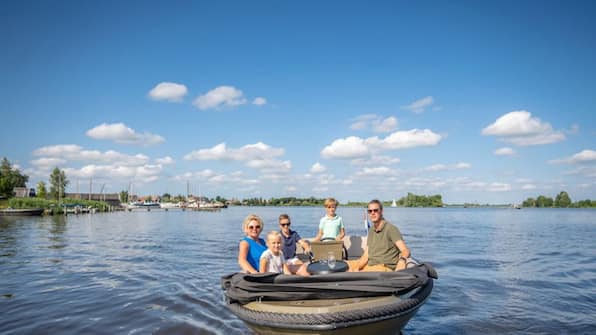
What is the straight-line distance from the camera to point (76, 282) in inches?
372

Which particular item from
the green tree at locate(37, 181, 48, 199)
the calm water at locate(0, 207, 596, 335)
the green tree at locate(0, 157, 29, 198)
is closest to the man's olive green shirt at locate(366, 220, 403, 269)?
the calm water at locate(0, 207, 596, 335)

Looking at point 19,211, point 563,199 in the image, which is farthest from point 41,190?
point 563,199

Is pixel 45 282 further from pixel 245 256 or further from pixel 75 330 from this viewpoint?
pixel 245 256

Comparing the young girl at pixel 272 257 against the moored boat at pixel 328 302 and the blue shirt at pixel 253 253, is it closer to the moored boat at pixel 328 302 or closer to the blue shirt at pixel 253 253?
the blue shirt at pixel 253 253

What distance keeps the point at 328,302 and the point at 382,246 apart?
6.47ft

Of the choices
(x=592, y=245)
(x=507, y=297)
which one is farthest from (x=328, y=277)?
(x=592, y=245)

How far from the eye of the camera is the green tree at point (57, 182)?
77.1 meters

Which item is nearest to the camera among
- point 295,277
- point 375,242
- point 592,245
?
point 295,277

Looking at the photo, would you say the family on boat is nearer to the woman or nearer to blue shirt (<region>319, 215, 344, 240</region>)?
the woman

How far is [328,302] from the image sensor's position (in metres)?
4.02

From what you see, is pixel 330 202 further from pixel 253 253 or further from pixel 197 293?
pixel 197 293

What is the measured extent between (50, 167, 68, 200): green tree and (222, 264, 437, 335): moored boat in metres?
87.1

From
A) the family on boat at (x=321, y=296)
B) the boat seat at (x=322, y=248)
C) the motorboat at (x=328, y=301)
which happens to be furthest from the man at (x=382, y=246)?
the boat seat at (x=322, y=248)

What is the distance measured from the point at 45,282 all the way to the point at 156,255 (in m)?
5.51
